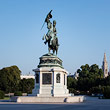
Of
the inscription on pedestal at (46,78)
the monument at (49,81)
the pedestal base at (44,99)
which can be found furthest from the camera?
the inscription on pedestal at (46,78)

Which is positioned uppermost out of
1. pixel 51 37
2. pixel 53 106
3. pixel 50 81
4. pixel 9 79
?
pixel 51 37

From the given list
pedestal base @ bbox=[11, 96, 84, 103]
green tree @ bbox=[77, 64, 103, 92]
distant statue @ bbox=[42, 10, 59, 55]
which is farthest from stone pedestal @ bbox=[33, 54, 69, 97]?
green tree @ bbox=[77, 64, 103, 92]

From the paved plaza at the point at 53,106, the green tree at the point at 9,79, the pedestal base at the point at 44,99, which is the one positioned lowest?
the paved plaza at the point at 53,106

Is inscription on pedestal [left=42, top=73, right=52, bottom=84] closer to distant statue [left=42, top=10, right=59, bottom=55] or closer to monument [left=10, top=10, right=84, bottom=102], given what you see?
monument [left=10, top=10, right=84, bottom=102]

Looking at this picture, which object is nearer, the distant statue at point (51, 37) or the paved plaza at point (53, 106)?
the paved plaza at point (53, 106)

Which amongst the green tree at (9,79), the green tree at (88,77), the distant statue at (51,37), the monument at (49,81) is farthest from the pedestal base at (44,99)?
the green tree at (88,77)

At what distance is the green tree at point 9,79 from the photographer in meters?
84.6

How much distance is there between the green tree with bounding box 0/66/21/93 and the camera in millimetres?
84562

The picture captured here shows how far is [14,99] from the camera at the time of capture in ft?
113

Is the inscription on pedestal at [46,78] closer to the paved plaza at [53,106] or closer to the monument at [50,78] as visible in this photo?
the monument at [50,78]

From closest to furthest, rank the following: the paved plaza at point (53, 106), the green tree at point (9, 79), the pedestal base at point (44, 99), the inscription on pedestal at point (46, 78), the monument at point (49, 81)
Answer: the paved plaza at point (53, 106) < the pedestal base at point (44, 99) < the monument at point (49, 81) < the inscription on pedestal at point (46, 78) < the green tree at point (9, 79)

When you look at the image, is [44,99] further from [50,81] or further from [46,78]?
[46,78]

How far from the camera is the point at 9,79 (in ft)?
285

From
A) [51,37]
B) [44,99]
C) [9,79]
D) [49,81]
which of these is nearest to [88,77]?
[9,79]
